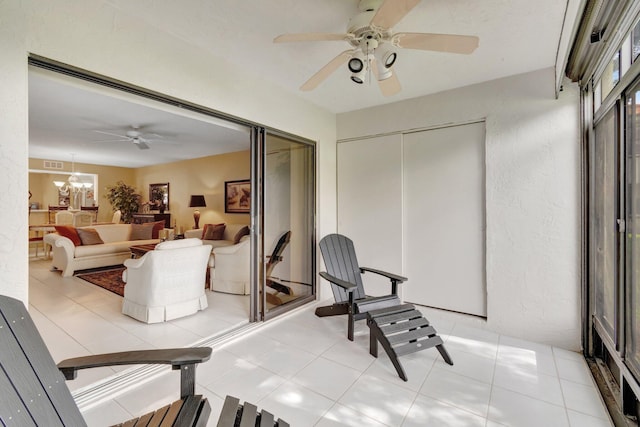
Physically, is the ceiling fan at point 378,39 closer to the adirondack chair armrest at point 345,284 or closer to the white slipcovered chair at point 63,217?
the adirondack chair armrest at point 345,284

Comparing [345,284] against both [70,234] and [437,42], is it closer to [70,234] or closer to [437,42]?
[437,42]

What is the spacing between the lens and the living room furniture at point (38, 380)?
1.02m

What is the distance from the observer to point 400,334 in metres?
2.38

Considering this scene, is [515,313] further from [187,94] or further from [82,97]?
[82,97]

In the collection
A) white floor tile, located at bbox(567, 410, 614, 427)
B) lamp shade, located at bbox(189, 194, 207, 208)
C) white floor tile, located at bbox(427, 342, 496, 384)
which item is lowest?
white floor tile, located at bbox(567, 410, 614, 427)

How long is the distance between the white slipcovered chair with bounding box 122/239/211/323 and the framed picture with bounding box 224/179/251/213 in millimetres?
2832

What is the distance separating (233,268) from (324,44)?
311 centimetres

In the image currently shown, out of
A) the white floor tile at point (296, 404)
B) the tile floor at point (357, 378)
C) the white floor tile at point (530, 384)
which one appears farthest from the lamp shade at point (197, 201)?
the white floor tile at point (530, 384)

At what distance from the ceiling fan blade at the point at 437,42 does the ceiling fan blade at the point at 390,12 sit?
6.3 inches

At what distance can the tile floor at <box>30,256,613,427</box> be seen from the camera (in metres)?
1.82

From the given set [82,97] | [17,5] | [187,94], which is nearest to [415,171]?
[187,94]

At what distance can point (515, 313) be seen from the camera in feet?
9.56

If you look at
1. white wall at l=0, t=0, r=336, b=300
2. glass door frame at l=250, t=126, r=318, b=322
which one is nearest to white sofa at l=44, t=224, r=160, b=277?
glass door frame at l=250, t=126, r=318, b=322

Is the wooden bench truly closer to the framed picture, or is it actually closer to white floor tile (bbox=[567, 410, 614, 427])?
white floor tile (bbox=[567, 410, 614, 427])
